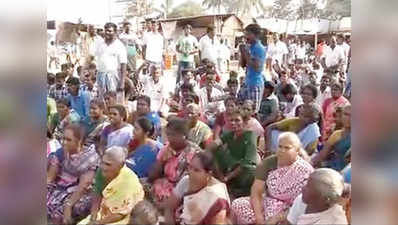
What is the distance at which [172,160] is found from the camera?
6.70 ft

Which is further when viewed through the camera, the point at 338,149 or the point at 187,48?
the point at 187,48

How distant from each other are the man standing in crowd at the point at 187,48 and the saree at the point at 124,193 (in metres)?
0.36

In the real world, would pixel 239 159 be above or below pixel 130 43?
below

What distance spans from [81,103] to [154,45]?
1.06 ft

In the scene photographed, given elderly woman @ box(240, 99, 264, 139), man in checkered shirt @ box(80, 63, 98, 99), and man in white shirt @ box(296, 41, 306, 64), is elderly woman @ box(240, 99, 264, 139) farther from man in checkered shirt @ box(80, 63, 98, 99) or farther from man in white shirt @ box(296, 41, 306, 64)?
man in checkered shirt @ box(80, 63, 98, 99)

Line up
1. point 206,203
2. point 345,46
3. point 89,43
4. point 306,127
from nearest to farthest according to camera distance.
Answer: point 345,46 → point 306,127 → point 206,203 → point 89,43

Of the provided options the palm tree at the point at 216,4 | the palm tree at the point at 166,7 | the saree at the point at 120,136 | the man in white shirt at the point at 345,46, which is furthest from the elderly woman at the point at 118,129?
the man in white shirt at the point at 345,46

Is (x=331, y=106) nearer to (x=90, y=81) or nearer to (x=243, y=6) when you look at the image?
(x=243, y=6)

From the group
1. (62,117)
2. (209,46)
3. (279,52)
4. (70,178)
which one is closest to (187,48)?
(209,46)

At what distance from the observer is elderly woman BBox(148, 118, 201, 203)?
6.61 ft
